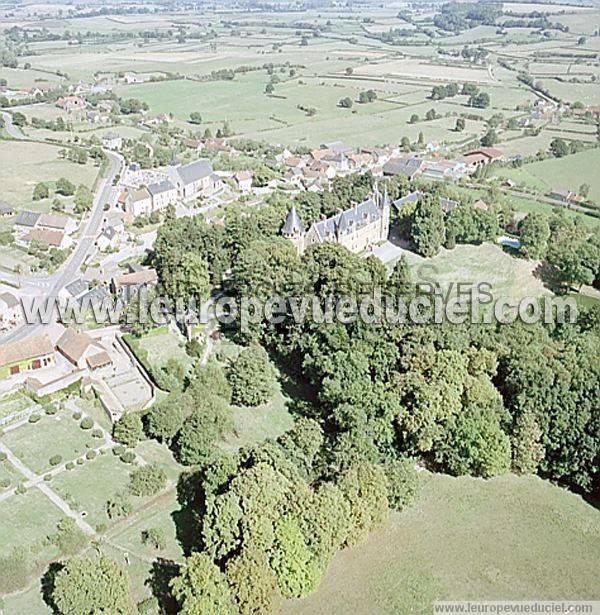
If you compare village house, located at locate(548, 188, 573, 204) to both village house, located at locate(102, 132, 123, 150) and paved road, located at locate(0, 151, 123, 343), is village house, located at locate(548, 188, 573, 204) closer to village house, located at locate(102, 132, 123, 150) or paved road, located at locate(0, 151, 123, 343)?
paved road, located at locate(0, 151, 123, 343)

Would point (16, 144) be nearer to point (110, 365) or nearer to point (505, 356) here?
point (110, 365)

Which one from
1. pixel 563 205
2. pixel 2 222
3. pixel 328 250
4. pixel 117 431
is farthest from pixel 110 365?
pixel 563 205

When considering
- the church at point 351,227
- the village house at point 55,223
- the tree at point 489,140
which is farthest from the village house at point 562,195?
the village house at point 55,223

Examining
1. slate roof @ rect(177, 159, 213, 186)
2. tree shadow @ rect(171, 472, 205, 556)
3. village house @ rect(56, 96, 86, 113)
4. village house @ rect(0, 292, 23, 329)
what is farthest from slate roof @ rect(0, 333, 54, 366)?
village house @ rect(56, 96, 86, 113)

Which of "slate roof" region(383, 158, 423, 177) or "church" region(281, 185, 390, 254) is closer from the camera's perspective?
"church" region(281, 185, 390, 254)

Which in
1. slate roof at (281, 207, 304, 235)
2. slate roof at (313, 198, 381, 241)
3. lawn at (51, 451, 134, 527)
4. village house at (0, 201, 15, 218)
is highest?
slate roof at (281, 207, 304, 235)

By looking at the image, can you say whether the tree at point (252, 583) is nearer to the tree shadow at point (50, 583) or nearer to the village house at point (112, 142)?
the tree shadow at point (50, 583)

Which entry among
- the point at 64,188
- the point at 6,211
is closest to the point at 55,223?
the point at 6,211
